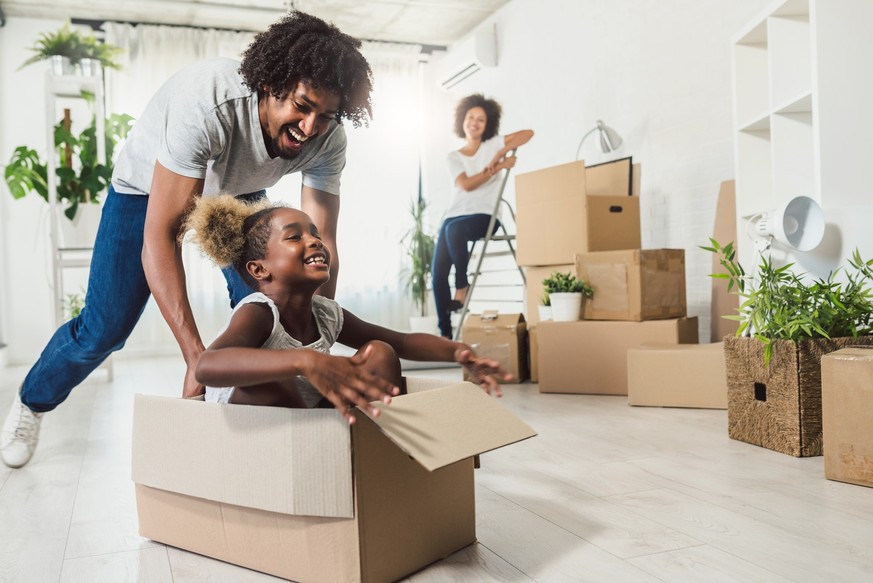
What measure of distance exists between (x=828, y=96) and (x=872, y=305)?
610 millimetres

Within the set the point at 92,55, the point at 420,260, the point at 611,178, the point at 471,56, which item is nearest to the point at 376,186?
the point at 420,260

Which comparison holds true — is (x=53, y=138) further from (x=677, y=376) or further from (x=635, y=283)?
(x=677, y=376)

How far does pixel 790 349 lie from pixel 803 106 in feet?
2.95

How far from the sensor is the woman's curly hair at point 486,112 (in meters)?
4.23

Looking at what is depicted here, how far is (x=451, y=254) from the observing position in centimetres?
441

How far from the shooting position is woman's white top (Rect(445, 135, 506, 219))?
425 centimetres

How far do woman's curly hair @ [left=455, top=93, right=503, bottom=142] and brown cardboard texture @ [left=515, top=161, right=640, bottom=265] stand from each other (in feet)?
3.59

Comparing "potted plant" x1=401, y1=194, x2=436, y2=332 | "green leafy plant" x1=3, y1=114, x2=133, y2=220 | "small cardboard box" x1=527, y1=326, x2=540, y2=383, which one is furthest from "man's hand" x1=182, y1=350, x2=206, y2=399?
"potted plant" x1=401, y1=194, x2=436, y2=332

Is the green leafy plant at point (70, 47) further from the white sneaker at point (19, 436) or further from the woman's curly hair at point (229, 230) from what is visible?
the woman's curly hair at point (229, 230)

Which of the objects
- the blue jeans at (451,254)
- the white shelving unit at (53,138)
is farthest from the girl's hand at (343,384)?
the blue jeans at (451,254)

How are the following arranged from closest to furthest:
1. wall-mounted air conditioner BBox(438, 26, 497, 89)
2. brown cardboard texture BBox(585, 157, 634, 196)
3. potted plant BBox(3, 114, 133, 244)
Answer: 1. brown cardboard texture BBox(585, 157, 634, 196)
2. potted plant BBox(3, 114, 133, 244)
3. wall-mounted air conditioner BBox(438, 26, 497, 89)

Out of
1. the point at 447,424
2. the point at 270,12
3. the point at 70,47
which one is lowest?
the point at 447,424

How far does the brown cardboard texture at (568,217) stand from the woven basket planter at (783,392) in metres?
1.21

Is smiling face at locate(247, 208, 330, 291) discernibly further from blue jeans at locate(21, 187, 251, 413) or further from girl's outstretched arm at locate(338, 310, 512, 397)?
blue jeans at locate(21, 187, 251, 413)
